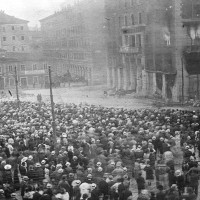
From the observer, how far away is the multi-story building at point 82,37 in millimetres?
57906

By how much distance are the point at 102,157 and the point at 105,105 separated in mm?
23247

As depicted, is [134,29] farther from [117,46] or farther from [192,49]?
[192,49]

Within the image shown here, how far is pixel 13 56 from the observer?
2509 inches

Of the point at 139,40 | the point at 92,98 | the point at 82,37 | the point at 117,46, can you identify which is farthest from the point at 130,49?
the point at 82,37

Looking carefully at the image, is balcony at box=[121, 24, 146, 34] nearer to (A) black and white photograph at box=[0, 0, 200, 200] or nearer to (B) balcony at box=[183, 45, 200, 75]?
(A) black and white photograph at box=[0, 0, 200, 200]

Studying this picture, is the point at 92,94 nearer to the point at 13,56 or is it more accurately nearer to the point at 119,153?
the point at 13,56

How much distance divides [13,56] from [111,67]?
60.0 feet

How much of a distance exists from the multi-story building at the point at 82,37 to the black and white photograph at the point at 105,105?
0.15 m

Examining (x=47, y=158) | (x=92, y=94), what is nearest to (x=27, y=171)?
(x=47, y=158)

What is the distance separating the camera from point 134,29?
4606 cm

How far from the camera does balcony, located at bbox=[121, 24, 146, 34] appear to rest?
44438 millimetres

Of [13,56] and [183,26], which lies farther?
[13,56]

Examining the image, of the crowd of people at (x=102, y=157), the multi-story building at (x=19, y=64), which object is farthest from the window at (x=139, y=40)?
the crowd of people at (x=102, y=157)

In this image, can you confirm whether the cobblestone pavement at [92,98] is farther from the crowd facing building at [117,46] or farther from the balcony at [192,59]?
the balcony at [192,59]
